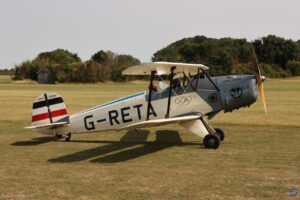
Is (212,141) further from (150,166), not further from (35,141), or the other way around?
(35,141)

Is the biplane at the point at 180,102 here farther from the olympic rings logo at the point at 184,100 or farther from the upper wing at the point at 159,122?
the upper wing at the point at 159,122

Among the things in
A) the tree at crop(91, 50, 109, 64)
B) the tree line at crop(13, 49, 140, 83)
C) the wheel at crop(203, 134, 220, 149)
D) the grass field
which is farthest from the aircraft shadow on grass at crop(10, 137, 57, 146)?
the tree at crop(91, 50, 109, 64)

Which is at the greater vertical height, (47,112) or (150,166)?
(47,112)

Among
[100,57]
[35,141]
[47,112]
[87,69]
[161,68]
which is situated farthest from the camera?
[100,57]

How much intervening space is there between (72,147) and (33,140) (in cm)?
208

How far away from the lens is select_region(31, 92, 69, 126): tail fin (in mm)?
12062

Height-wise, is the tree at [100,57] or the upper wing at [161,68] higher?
the tree at [100,57]

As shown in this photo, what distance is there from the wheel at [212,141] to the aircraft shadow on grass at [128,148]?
3.65 feet

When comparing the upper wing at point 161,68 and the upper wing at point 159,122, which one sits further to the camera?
the upper wing at point 161,68

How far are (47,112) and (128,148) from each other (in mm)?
2816

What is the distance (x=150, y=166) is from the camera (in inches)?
343

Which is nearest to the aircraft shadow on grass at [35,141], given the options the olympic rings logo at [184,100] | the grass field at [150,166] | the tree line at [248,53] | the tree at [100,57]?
the grass field at [150,166]

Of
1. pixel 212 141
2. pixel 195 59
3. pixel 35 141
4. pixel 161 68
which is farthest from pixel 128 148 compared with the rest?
pixel 195 59

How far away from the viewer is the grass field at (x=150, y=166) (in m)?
6.76
